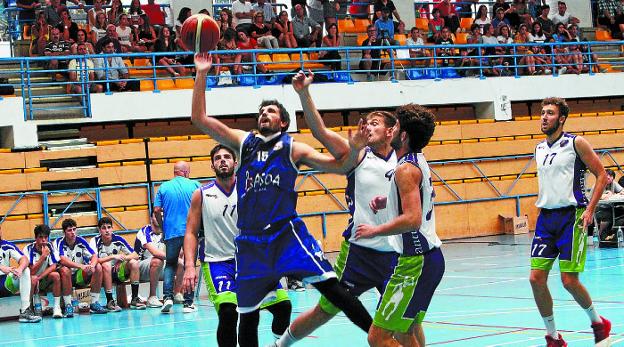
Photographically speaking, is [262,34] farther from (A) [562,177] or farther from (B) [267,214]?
(B) [267,214]

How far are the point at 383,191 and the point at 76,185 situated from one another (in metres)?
10.6

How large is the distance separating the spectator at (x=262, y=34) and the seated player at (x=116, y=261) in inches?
329

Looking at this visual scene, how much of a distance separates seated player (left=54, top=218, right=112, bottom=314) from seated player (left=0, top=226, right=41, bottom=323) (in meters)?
0.48

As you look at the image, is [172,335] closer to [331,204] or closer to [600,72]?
[331,204]

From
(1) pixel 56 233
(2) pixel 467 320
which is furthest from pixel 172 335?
(1) pixel 56 233

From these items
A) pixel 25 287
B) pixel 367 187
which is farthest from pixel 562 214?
pixel 25 287

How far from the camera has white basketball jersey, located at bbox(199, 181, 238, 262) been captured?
7531 mm

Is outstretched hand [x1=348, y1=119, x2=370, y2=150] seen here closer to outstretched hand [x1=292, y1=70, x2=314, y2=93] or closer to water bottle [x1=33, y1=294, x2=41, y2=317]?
outstretched hand [x1=292, y1=70, x2=314, y2=93]

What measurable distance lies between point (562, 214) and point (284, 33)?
1345 centimetres

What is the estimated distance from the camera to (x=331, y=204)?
64.0 ft

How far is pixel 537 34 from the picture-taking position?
2400 centimetres

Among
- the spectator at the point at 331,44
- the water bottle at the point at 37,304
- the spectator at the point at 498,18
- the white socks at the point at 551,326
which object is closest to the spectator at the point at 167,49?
the spectator at the point at 331,44

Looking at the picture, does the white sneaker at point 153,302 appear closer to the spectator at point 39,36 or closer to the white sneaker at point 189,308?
the white sneaker at point 189,308

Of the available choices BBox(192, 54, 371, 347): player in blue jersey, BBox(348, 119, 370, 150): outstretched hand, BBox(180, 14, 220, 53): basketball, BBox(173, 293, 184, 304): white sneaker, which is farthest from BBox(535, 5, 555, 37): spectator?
BBox(348, 119, 370, 150): outstretched hand
